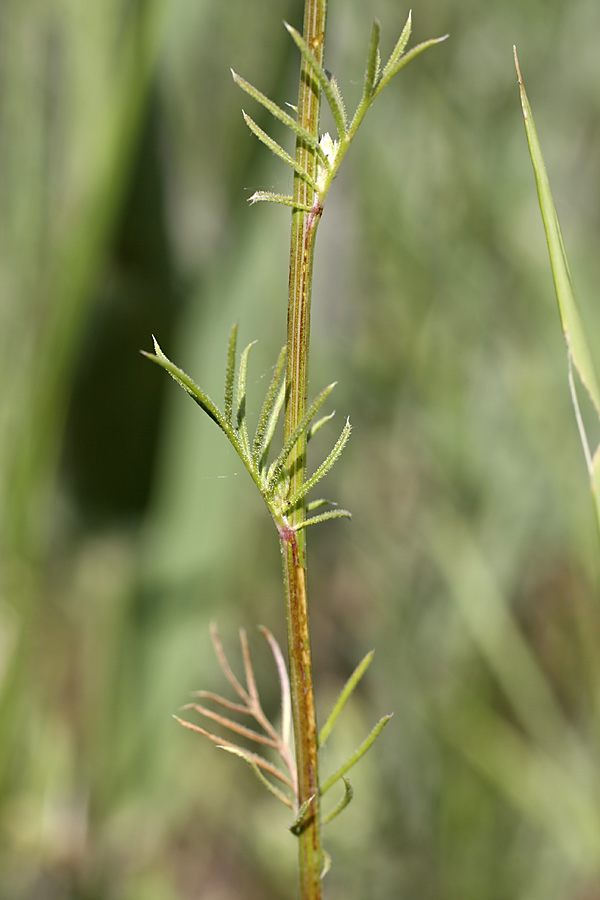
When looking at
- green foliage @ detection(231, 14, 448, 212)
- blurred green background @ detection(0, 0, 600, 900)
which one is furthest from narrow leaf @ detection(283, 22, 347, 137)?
blurred green background @ detection(0, 0, 600, 900)

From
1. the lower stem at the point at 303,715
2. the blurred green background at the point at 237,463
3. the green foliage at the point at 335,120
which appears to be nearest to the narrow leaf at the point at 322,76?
the green foliage at the point at 335,120

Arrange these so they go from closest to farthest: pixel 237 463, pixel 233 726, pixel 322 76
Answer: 1. pixel 322 76
2. pixel 233 726
3. pixel 237 463

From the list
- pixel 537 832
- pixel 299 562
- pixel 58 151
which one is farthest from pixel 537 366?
pixel 299 562

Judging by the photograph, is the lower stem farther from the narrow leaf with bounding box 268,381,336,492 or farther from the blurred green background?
the blurred green background

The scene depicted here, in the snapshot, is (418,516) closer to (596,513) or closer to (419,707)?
(419,707)

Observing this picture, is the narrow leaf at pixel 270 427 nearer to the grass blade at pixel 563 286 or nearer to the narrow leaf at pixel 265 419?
the narrow leaf at pixel 265 419

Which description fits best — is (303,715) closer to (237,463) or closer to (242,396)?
(242,396)

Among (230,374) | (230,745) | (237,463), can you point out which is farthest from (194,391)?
(237,463)
